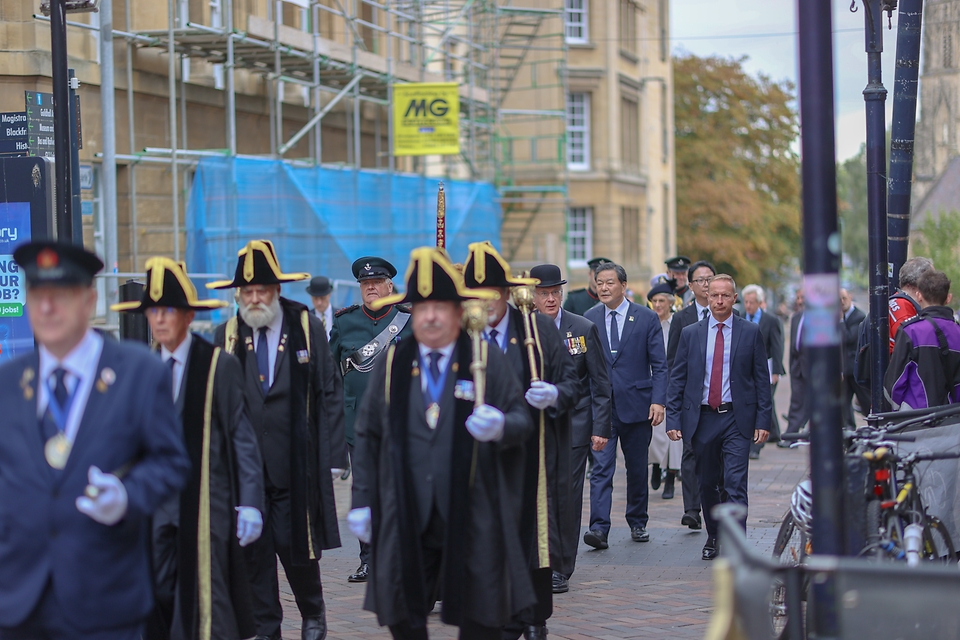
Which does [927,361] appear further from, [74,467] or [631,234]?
[631,234]

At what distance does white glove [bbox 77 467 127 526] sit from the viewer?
156 inches

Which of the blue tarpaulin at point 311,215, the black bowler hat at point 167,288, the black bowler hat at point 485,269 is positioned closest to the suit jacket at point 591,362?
the black bowler hat at point 485,269

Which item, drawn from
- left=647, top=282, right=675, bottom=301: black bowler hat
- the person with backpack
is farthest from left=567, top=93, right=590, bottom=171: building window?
the person with backpack

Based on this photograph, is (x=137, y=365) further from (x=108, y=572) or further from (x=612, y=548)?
(x=612, y=548)

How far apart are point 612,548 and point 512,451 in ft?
13.9

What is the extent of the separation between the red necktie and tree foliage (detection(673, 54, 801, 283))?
42916 mm

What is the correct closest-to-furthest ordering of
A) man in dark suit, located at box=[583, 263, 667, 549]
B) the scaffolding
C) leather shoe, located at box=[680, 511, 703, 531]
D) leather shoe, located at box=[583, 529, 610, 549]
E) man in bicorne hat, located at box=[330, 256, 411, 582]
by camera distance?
man in bicorne hat, located at box=[330, 256, 411, 582] → leather shoe, located at box=[583, 529, 610, 549] → man in dark suit, located at box=[583, 263, 667, 549] → leather shoe, located at box=[680, 511, 703, 531] → the scaffolding

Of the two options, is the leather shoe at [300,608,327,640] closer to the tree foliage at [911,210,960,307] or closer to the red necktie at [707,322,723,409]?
the red necktie at [707,322,723,409]

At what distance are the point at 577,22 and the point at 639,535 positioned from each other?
34.6m

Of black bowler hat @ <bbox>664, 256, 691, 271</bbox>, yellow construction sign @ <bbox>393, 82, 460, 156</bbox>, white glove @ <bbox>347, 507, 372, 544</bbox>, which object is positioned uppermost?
yellow construction sign @ <bbox>393, 82, 460, 156</bbox>

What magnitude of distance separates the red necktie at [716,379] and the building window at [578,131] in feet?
109

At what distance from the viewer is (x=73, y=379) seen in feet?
13.7

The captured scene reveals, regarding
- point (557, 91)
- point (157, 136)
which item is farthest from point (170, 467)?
point (557, 91)

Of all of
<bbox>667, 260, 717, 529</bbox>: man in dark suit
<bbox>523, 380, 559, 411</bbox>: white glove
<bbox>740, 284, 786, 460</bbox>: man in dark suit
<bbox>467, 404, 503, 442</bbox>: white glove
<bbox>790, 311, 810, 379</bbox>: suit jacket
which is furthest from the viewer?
<bbox>740, 284, 786, 460</bbox>: man in dark suit
